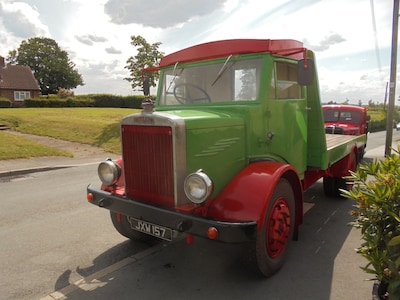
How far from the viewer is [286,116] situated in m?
3.91

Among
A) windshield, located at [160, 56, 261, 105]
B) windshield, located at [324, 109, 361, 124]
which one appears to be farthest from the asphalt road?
windshield, located at [324, 109, 361, 124]

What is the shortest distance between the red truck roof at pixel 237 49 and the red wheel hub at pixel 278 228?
169 cm

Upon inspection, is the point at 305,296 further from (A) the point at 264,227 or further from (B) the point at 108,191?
(B) the point at 108,191

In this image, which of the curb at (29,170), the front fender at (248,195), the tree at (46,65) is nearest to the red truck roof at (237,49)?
the front fender at (248,195)

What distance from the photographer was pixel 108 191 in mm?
3582

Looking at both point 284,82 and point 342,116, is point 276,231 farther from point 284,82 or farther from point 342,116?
point 342,116

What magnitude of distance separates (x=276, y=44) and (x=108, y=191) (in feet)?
8.26

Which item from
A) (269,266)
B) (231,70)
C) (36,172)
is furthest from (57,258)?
(36,172)

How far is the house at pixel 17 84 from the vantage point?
43125mm

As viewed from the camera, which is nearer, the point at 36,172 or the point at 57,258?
the point at 57,258

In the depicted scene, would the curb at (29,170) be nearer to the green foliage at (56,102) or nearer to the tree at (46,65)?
the green foliage at (56,102)

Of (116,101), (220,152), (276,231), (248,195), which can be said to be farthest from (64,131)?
(116,101)

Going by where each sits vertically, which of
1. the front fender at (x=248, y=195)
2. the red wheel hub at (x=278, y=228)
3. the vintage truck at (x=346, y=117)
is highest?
the vintage truck at (x=346, y=117)

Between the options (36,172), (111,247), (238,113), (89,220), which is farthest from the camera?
(36,172)
